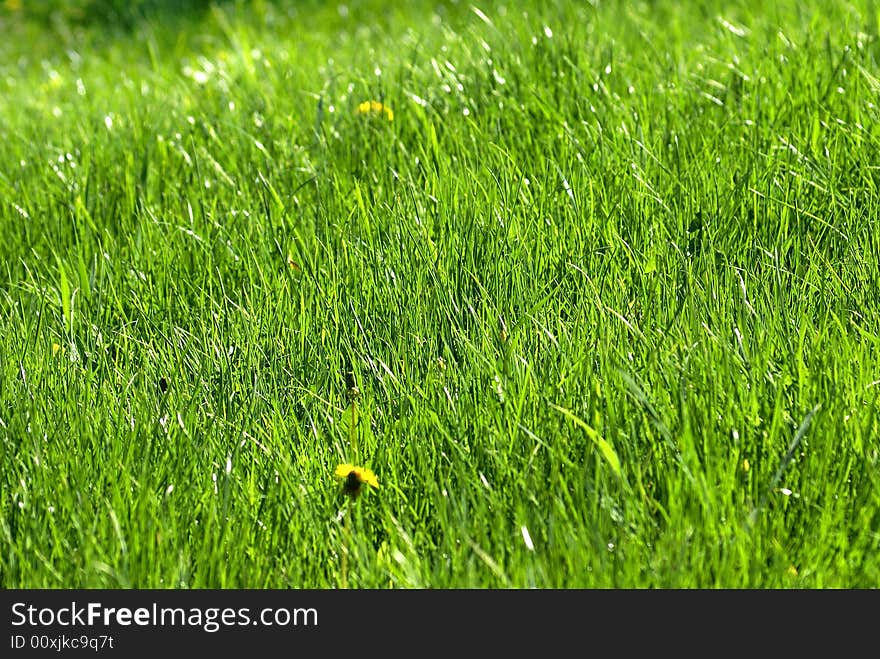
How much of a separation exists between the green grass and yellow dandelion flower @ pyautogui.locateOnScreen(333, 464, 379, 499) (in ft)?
0.18

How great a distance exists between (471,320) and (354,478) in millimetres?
614

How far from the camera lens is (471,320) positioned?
90.3 inches

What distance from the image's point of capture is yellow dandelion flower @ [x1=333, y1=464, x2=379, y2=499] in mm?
1788

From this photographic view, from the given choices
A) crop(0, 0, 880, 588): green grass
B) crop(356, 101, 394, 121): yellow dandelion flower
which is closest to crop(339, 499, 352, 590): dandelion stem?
crop(0, 0, 880, 588): green grass

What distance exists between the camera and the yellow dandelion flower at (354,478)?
1.79 m

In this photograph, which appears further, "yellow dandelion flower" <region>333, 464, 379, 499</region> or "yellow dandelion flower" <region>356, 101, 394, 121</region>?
"yellow dandelion flower" <region>356, 101, 394, 121</region>

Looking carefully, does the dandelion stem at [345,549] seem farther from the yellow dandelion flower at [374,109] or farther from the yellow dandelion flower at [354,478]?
the yellow dandelion flower at [374,109]
